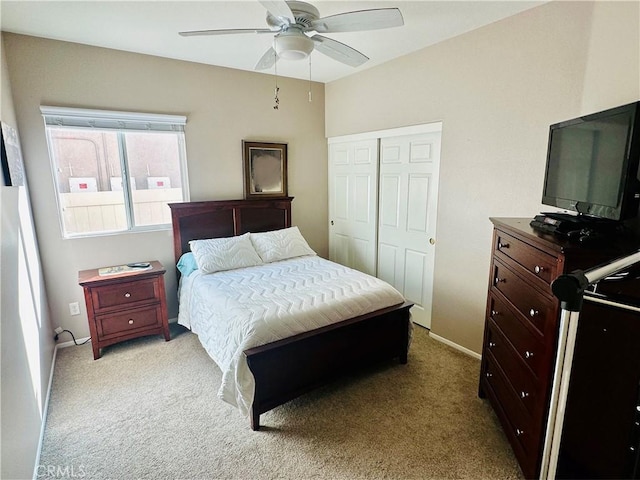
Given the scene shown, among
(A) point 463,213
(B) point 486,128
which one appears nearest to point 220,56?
(B) point 486,128

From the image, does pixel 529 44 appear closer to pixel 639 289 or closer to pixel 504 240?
pixel 504 240

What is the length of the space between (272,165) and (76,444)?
3.05 metres

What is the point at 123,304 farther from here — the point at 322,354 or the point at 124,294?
the point at 322,354

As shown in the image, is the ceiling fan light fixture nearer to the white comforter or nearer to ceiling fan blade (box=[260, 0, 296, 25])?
ceiling fan blade (box=[260, 0, 296, 25])

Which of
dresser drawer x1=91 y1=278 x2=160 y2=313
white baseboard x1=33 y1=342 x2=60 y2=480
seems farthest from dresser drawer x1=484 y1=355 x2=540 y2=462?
dresser drawer x1=91 y1=278 x2=160 y2=313

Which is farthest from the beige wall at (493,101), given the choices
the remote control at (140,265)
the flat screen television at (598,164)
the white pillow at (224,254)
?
the remote control at (140,265)

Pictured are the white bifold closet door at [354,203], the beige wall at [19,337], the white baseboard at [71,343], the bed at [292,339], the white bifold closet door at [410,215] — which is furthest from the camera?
the white bifold closet door at [354,203]

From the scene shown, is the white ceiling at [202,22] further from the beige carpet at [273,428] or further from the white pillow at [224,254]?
the beige carpet at [273,428]

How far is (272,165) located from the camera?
158 inches

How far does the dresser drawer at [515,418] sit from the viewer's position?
1571mm

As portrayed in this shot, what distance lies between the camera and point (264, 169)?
3.96 metres

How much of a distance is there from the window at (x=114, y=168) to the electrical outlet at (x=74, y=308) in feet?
2.09

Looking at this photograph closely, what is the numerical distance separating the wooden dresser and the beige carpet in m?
0.28

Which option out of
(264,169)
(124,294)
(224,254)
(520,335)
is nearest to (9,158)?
(124,294)
